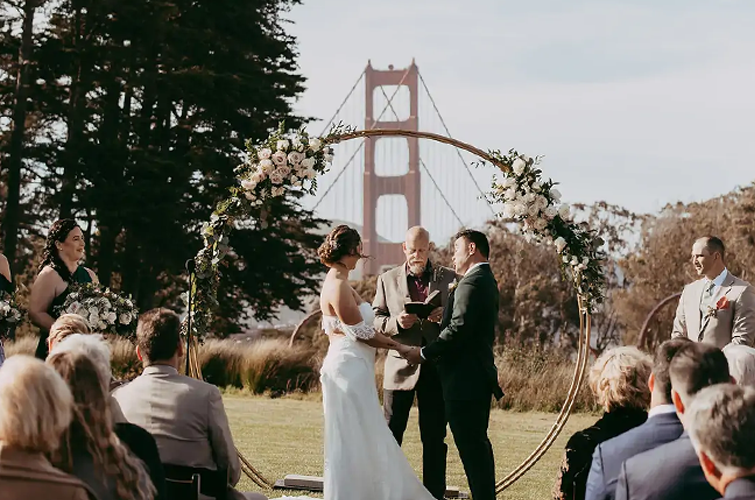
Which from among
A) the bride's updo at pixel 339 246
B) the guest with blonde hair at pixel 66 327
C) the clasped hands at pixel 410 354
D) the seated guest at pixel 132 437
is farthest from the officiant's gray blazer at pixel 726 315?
the seated guest at pixel 132 437

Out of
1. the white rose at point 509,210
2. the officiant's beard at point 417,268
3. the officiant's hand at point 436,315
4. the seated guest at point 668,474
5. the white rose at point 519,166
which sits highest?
the white rose at point 519,166

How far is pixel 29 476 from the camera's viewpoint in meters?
3.02

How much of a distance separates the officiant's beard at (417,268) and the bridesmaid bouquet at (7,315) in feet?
9.25

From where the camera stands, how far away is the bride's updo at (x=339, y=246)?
6496mm

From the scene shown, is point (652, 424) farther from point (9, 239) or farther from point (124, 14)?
point (124, 14)

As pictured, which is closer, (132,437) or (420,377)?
(132,437)

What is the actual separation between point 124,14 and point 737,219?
14.6 metres

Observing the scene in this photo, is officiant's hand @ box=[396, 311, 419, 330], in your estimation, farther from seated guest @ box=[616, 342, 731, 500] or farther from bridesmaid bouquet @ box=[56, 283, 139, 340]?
seated guest @ box=[616, 342, 731, 500]

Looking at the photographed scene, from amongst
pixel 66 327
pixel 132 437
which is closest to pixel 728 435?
pixel 132 437

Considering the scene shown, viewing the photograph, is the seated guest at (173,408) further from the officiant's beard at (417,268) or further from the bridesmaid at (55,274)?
the officiant's beard at (417,268)

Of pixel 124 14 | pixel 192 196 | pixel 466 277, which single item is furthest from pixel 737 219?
pixel 466 277

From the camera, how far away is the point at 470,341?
21.2 ft

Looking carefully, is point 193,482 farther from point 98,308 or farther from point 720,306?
point 720,306

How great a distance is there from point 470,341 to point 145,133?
20733mm
